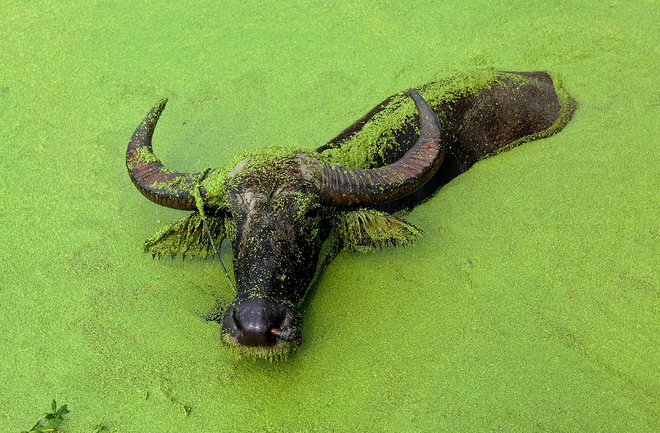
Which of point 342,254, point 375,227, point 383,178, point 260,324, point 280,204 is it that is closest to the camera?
point 260,324

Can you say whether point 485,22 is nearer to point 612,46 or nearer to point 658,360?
point 612,46

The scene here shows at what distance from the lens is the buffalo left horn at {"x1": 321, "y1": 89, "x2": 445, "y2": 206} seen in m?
3.82

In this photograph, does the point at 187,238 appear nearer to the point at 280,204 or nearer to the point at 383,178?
the point at 280,204

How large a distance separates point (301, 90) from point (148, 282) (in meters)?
2.13

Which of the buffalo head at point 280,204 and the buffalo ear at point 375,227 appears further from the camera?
the buffalo ear at point 375,227

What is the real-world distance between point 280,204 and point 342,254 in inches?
27.7

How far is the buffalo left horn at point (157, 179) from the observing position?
12.7 feet

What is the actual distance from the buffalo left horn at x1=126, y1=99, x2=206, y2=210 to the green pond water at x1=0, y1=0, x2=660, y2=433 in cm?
51

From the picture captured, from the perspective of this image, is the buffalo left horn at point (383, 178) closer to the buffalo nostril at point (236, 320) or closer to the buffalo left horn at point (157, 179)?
the buffalo left horn at point (157, 179)

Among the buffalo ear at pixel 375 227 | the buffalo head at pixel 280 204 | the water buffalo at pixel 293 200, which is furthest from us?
the buffalo ear at pixel 375 227

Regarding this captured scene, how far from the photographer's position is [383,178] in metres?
3.85

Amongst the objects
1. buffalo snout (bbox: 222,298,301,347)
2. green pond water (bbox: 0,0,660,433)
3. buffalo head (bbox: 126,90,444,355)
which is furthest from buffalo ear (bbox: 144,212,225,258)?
buffalo snout (bbox: 222,298,301,347)

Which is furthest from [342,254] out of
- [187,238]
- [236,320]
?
[236,320]

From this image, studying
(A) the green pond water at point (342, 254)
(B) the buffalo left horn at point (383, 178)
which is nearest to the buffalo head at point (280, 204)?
(B) the buffalo left horn at point (383, 178)
